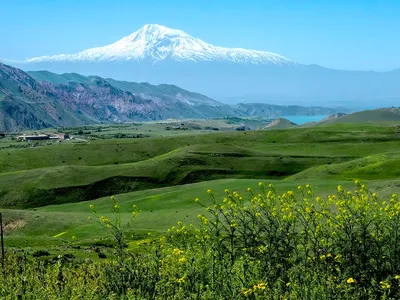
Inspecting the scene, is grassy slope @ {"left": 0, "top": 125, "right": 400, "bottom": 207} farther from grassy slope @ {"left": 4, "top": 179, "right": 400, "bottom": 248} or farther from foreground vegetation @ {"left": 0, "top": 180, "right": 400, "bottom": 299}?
foreground vegetation @ {"left": 0, "top": 180, "right": 400, "bottom": 299}

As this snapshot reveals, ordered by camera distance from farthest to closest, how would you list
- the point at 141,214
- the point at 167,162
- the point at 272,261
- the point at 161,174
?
the point at 167,162 < the point at 161,174 < the point at 141,214 < the point at 272,261

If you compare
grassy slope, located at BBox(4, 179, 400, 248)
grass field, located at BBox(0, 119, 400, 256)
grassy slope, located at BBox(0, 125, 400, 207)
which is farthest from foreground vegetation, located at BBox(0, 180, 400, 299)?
grassy slope, located at BBox(0, 125, 400, 207)

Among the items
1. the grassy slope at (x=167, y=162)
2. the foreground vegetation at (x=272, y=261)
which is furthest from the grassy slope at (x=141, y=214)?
the foreground vegetation at (x=272, y=261)

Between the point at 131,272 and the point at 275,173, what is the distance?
99.0 meters

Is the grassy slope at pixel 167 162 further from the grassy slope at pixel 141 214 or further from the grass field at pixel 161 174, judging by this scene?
the grassy slope at pixel 141 214

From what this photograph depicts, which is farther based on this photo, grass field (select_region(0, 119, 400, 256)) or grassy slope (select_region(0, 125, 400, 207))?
grassy slope (select_region(0, 125, 400, 207))

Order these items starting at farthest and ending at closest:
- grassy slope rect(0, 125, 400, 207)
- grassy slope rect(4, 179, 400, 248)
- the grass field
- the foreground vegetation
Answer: grassy slope rect(0, 125, 400, 207) < the grass field < grassy slope rect(4, 179, 400, 248) < the foreground vegetation

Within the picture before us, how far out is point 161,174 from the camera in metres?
118

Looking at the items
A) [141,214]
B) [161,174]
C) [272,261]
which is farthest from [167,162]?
[272,261]

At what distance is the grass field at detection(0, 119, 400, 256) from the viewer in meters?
70.2

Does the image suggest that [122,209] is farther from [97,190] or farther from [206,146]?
[206,146]

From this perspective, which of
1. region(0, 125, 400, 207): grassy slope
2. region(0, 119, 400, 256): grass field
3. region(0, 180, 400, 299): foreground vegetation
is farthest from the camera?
region(0, 125, 400, 207): grassy slope

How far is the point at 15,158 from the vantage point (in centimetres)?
14662

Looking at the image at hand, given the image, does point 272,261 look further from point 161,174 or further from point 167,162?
point 167,162
